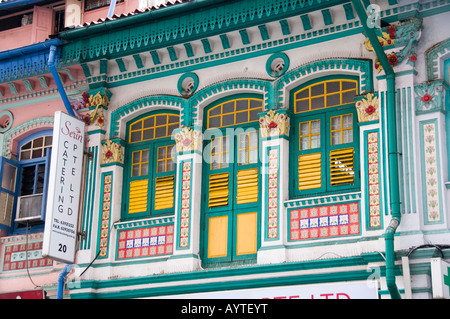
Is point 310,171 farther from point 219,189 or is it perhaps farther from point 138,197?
point 138,197

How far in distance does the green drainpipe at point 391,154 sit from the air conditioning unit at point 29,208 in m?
6.39

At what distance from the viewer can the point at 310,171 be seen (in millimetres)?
13562

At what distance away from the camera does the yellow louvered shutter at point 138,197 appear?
1496 centimetres

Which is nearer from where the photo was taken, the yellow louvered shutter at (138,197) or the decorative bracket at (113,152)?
the yellow louvered shutter at (138,197)

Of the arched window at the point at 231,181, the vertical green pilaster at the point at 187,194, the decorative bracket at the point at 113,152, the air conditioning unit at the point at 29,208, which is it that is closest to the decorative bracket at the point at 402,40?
the arched window at the point at 231,181

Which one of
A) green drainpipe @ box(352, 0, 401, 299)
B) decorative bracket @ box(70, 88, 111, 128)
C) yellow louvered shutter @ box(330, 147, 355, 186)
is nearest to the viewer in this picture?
green drainpipe @ box(352, 0, 401, 299)

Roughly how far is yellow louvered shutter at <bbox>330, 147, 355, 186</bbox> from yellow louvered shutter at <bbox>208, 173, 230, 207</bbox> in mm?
1768

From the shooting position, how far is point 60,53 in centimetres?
1550

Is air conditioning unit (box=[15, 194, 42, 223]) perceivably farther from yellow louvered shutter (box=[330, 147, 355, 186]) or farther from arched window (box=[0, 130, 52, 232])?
yellow louvered shutter (box=[330, 147, 355, 186])

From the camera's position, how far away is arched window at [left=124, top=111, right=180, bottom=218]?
14844mm

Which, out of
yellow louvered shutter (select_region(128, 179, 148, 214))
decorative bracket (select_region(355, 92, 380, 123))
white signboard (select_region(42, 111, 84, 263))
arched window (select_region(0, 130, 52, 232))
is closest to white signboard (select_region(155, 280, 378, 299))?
yellow louvered shutter (select_region(128, 179, 148, 214))

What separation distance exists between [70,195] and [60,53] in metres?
2.52

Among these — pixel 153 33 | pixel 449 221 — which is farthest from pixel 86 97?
pixel 449 221

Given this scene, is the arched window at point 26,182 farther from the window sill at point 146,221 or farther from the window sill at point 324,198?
the window sill at point 324,198
